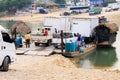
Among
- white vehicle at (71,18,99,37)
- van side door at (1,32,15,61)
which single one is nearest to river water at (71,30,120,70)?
white vehicle at (71,18,99,37)

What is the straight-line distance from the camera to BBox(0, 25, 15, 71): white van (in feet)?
49.6

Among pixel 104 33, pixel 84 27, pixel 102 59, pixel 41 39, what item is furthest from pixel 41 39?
pixel 104 33

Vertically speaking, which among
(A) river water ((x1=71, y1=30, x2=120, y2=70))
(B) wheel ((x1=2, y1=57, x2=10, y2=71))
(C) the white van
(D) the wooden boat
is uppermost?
(C) the white van

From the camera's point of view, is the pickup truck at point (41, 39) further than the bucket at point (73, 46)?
Yes

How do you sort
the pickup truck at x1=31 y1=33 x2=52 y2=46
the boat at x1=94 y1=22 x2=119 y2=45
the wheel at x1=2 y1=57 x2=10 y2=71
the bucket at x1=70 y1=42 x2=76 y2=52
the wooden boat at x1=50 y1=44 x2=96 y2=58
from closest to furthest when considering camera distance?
1. the wheel at x1=2 y1=57 x2=10 y2=71
2. the wooden boat at x1=50 y1=44 x2=96 y2=58
3. the bucket at x1=70 y1=42 x2=76 y2=52
4. the pickup truck at x1=31 y1=33 x2=52 y2=46
5. the boat at x1=94 y1=22 x2=119 y2=45

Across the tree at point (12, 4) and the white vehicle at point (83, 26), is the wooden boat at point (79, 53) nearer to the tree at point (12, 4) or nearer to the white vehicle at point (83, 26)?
the white vehicle at point (83, 26)

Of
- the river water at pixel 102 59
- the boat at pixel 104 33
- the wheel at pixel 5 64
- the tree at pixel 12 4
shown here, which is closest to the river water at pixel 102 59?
the river water at pixel 102 59

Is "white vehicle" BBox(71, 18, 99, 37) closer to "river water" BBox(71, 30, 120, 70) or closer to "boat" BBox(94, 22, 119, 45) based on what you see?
"boat" BBox(94, 22, 119, 45)

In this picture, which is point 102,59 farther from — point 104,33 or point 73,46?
point 104,33

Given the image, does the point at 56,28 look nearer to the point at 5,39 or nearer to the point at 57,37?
the point at 57,37

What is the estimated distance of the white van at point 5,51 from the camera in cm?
1511

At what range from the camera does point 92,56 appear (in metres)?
32.8

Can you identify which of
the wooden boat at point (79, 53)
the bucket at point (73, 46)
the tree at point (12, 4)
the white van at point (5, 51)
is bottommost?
the tree at point (12, 4)

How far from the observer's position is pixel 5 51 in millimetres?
15297
